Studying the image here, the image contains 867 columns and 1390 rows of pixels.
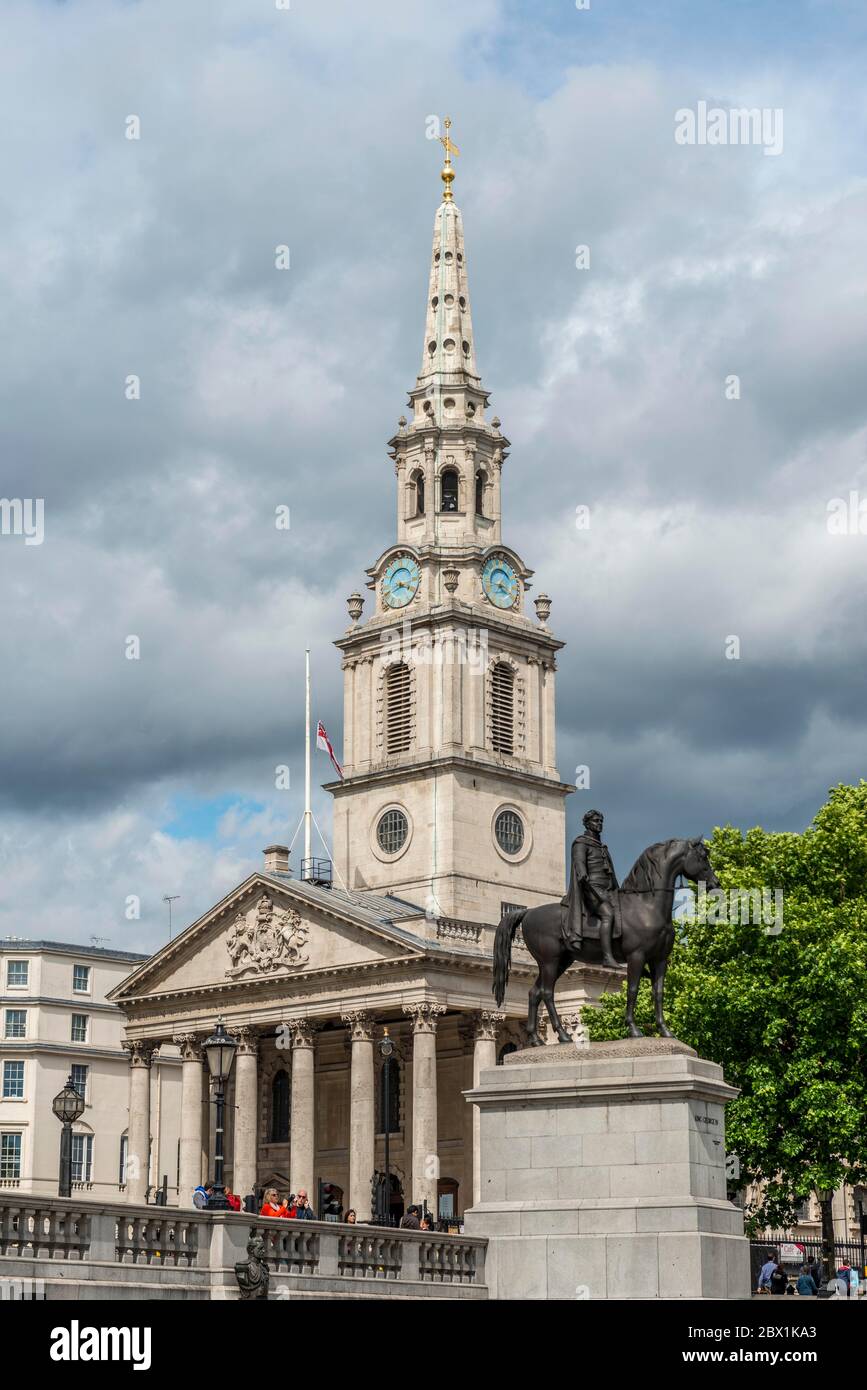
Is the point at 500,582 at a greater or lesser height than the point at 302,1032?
greater

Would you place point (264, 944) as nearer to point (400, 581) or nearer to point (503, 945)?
point (400, 581)

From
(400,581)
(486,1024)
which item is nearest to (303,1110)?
(486,1024)

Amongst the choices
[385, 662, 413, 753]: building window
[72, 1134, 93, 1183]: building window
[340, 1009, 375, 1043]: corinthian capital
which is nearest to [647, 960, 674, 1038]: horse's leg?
[340, 1009, 375, 1043]: corinthian capital

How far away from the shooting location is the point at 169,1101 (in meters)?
110

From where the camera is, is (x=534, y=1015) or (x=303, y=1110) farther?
(x=303, y=1110)

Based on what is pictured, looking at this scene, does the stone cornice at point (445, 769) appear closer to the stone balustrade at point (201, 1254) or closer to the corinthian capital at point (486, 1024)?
the corinthian capital at point (486, 1024)

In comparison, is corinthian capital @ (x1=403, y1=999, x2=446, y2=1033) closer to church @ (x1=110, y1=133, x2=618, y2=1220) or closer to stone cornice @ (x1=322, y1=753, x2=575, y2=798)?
church @ (x1=110, y1=133, x2=618, y2=1220)

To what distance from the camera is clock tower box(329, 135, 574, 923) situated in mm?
90312

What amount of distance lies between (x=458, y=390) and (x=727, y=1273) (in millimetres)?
70757

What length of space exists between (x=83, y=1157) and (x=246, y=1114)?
75.2 feet

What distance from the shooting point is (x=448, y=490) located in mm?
97125

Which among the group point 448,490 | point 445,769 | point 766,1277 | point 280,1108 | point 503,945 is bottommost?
point 766,1277
